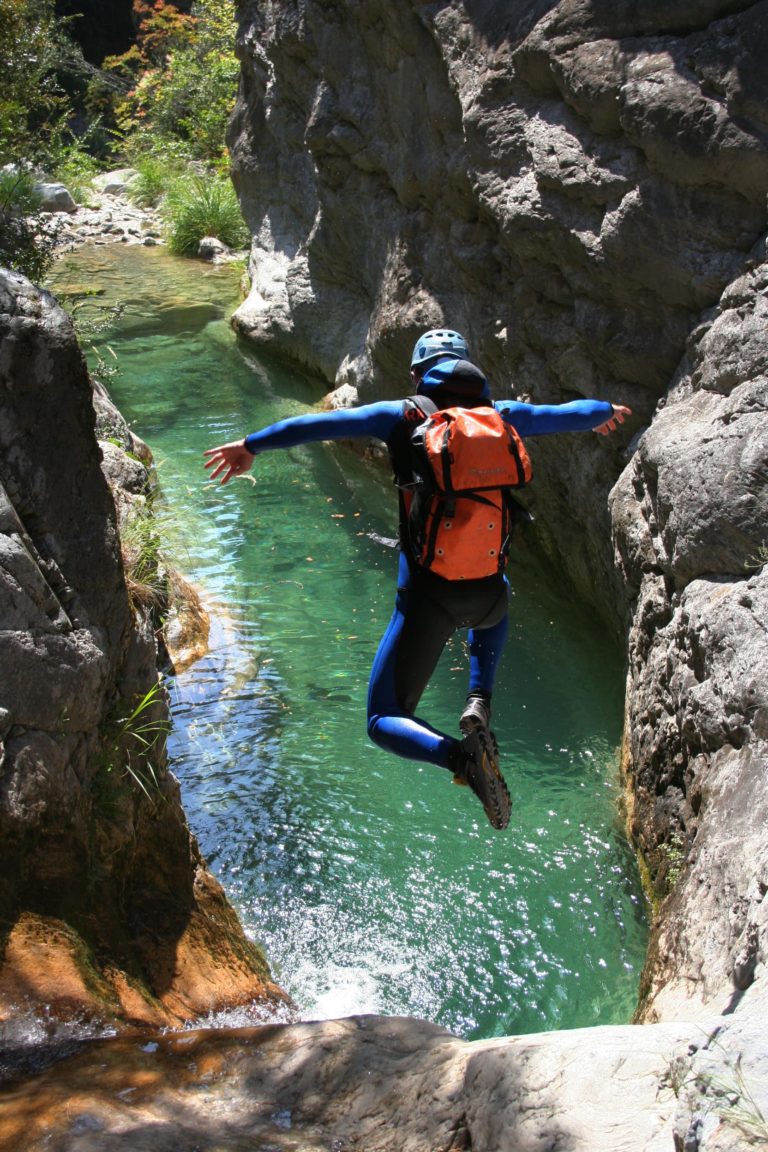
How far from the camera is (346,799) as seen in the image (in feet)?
19.1

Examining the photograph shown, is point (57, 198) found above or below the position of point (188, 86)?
below

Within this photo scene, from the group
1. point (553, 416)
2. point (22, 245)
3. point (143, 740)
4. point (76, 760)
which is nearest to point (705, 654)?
point (553, 416)

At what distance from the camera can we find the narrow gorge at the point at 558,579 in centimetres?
275

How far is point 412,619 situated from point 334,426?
0.77m

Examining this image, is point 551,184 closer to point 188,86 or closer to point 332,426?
point 332,426

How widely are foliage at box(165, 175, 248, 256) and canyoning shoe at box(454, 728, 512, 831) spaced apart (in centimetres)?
1631

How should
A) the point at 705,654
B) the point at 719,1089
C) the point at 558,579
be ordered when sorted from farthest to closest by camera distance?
the point at 558,579 → the point at 705,654 → the point at 719,1089

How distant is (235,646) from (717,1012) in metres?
4.67

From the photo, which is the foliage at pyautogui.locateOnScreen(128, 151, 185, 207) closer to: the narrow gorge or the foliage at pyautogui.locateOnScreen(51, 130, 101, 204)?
the foliage at pyautogui.locateOnScreen(51, 130, 101, 204)

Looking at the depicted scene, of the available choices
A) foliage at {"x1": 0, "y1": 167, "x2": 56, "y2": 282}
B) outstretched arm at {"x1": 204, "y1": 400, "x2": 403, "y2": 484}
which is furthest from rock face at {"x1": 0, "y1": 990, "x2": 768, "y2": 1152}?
foliage at {"x1": 0, "y1": 167, "x2": 56, "y2": 282}


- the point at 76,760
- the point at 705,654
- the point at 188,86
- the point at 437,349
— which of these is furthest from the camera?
the point at 188,86

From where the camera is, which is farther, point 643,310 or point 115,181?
point 115,181

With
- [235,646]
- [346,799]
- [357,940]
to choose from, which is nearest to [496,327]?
[235,646]

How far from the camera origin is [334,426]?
4062mm
